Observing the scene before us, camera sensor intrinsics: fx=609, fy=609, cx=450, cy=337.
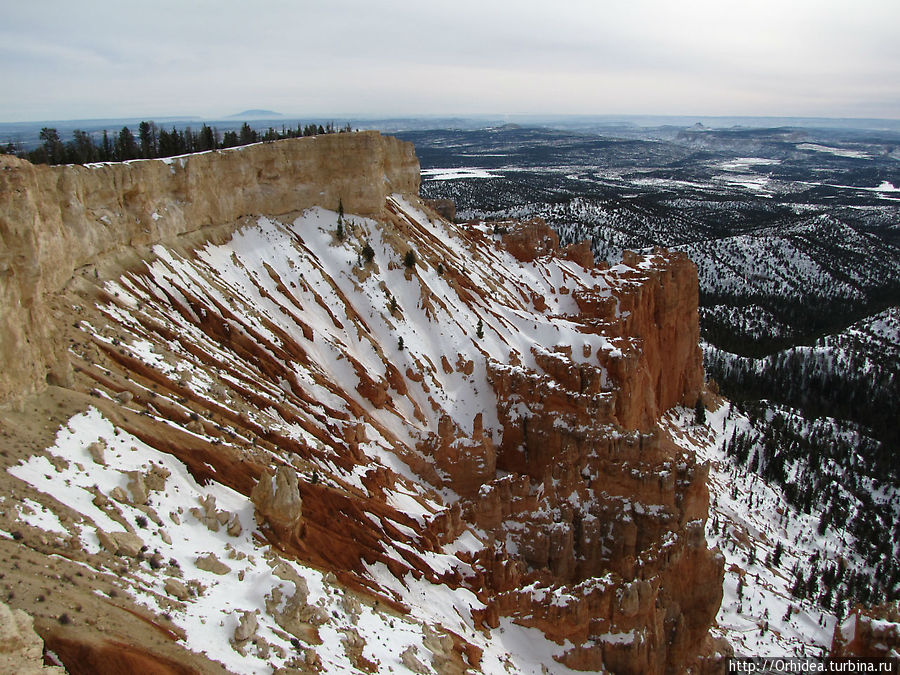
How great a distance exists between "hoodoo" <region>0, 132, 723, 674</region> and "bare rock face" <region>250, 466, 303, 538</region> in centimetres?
10

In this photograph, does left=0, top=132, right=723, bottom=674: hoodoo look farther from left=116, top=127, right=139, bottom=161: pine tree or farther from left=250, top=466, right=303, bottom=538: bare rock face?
left=116, top=127, right=139, bottom=161: pine tree

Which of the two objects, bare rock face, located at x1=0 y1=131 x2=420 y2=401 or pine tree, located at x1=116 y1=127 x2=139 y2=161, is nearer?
bare rock face, located at x1=0 y1=131 x2=420 y2=401

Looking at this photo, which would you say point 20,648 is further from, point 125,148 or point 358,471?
point 125,148

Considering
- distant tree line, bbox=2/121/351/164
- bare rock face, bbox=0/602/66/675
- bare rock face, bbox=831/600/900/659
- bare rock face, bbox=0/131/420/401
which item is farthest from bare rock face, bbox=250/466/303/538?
distant tree line, bbox=2/121/351/164

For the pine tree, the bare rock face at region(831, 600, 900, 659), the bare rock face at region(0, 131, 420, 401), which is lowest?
the bare rock face at region(831, 600, 900, 659)

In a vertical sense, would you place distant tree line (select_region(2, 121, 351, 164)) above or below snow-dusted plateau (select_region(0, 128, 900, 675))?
above

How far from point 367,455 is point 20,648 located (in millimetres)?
24026

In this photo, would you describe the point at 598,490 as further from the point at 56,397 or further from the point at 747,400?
the point at 747,400

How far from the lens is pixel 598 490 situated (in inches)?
1347

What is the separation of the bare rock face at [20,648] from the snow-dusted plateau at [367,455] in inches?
2.7

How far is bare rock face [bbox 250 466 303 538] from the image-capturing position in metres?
21.4

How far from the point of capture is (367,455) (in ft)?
116

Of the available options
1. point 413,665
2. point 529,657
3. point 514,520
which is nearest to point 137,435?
point 413,665

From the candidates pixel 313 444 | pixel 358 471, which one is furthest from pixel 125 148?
pixel 358 471
